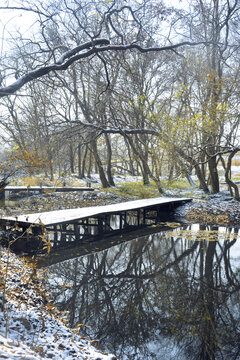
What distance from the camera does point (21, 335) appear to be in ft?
9.80

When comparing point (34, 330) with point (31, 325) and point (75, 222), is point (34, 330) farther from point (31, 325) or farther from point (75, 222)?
point (75, 222)

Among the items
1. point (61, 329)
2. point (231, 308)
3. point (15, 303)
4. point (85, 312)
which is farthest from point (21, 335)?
point (231, 308)

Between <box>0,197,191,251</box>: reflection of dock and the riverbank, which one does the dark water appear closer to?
the riverbank

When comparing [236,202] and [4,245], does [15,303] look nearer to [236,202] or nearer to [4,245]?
[4,245]

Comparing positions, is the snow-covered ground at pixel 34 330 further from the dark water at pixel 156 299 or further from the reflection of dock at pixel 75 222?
the reflection of dock at pixel 75 222

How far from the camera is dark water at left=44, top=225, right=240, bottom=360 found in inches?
132

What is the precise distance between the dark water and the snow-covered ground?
0.91 feet

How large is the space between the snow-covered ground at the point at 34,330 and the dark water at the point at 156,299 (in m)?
0.28

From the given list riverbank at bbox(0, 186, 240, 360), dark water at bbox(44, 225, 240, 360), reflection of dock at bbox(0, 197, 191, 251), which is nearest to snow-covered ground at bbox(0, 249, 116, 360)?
riverbank at bbox(0, 186, 240, 360)

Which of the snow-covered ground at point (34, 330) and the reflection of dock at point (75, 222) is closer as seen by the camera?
the snow-covered ground at point (34, 330)

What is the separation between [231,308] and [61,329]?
2.39 m

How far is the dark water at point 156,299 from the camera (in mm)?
3354

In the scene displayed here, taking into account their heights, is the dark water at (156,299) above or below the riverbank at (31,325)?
below

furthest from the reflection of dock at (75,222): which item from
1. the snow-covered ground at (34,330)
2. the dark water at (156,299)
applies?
the dark water at (156,299)
